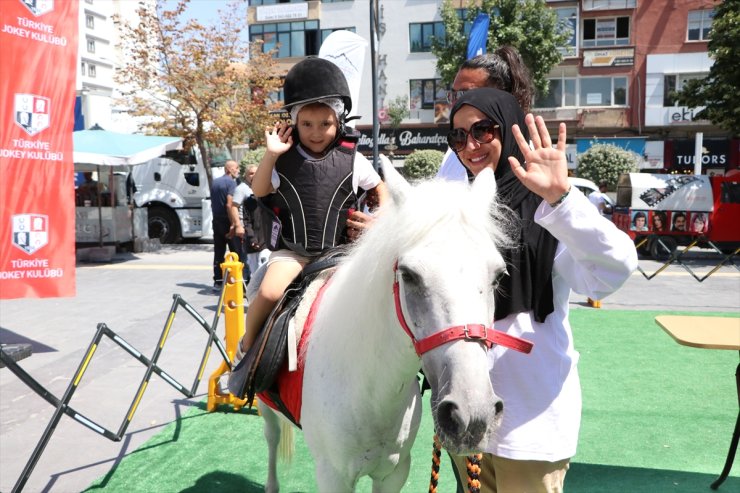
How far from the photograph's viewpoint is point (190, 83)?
1702 centimetres

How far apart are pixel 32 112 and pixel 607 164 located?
2330 cm

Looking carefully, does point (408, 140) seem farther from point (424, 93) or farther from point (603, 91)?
point (603, 91)

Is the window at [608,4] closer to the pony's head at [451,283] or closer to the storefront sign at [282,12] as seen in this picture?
the storefront sign at [282,12]

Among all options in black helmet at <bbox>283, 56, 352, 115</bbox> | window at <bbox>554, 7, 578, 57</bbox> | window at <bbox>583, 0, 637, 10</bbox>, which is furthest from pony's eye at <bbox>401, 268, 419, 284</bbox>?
window at <bbox>583, 0, 637, 10</bbox>

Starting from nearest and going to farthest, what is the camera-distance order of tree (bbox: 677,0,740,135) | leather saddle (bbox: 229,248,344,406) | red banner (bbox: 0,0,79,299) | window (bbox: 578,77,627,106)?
leather saddle (bbox: 229,248,344,406) → red banner (bbox: 0,0,79,299) → tree (bbox: 677,0,740,135) → window (bbox: 578,77,627,106)

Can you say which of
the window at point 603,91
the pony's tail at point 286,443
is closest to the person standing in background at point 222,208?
the pony's tail at point 286,443

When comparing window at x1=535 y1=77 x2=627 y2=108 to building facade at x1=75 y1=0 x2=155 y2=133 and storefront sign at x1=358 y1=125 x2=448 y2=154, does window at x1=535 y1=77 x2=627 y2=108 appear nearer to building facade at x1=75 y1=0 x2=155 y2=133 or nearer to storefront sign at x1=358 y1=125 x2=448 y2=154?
storefront sign at x1=358 y1=125 x2=448 y2=154

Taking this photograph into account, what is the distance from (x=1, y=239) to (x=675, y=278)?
38.6 ft

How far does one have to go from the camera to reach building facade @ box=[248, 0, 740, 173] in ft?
102

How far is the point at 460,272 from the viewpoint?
1.58 metres

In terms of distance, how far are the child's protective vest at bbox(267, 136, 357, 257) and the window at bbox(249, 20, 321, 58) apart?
35266 millimetres

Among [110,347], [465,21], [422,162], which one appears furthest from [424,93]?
[110,347]

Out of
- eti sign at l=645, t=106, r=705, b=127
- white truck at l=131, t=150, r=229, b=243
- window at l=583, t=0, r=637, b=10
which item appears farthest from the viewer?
window at l=583, t=0, r=637, b=10

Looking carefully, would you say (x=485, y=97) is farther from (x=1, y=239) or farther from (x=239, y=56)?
(x=239, y=56)
